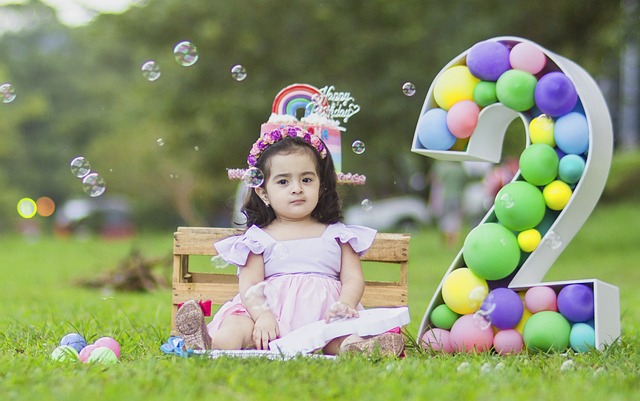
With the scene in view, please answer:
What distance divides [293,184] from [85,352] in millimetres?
1190

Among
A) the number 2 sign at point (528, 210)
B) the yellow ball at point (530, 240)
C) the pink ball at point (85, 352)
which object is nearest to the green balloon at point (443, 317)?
the number 2 sign at point (528, 210)

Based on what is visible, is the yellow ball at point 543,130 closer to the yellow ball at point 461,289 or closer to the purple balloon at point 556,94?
the purple balloon at point 556,94

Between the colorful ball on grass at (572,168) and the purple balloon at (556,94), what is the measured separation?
0.77 feet

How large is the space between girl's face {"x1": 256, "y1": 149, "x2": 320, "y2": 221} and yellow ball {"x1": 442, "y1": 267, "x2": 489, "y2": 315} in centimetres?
76

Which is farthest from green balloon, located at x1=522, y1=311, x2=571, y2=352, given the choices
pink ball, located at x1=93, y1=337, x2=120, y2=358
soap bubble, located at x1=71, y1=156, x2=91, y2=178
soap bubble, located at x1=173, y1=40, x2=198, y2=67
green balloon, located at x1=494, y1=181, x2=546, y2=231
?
soap bubble, located at x1=71, y1=156, x2=91, y2=178

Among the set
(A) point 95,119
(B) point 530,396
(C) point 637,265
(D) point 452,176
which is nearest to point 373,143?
(D) point 452,176

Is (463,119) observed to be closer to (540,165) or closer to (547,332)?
(540,165)

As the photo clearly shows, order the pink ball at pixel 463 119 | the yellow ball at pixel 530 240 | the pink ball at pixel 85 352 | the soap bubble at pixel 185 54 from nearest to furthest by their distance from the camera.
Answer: the pink ball at pixel 85 352
the yellow ball at pixel 530 240
the pink ball at pixel 463 119
the soap bubble at pixel 185 54

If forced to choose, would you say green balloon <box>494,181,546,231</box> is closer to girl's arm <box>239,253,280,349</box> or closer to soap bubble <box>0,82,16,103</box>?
girl's arm <box>239,253,280,349</box>

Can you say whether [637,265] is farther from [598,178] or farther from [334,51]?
[598,178]

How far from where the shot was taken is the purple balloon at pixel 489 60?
4.29 meters

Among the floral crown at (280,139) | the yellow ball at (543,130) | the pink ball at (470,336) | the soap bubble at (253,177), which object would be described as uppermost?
the yellow ball at (543,130)

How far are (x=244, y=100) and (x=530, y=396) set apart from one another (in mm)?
12756

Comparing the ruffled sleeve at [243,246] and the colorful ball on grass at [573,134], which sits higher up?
the colorful ball on grass at [573,134]
